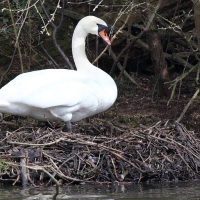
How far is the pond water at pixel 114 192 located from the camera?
7004mm

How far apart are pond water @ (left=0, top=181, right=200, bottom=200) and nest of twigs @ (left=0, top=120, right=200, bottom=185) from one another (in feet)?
0.69

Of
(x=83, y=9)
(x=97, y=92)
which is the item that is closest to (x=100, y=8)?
(x=83, y=9)

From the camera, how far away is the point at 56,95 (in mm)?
8805

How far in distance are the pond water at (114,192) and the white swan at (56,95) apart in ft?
4.19

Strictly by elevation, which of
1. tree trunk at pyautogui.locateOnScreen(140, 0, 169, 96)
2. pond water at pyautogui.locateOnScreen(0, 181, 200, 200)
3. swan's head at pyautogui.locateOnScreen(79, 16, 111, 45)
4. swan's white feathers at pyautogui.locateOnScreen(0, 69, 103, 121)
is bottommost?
pond water at pyautogui.locateOnScreen(0, 181, 200, 200)

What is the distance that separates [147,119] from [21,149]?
12.3ft

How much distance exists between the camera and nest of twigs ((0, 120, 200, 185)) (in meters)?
8.00

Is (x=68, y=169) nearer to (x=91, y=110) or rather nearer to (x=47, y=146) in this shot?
(x=47, y=146)

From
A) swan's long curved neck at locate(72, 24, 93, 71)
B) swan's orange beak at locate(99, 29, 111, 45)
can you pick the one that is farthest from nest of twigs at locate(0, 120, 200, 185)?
swan's orange beak at locate(99, 29, 111, 45)

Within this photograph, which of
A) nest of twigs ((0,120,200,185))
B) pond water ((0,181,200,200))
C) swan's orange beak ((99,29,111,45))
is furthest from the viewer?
swan's orange beak ((99,29,111,45))

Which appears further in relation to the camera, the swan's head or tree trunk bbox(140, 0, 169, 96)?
tree trunk bbox(140, 0, 169, 96)

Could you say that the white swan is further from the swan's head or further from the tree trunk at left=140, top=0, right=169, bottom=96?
the tree trunk at left=140, top=0, right=169, bottom=96

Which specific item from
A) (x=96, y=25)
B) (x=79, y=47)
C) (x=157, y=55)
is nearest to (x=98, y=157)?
(x=79, y=47)

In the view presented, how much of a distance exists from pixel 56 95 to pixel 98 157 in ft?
3.22
